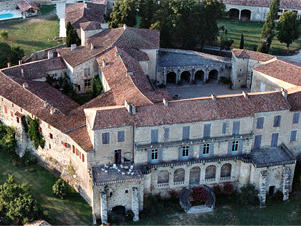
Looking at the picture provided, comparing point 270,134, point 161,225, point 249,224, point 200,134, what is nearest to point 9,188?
point 161,225

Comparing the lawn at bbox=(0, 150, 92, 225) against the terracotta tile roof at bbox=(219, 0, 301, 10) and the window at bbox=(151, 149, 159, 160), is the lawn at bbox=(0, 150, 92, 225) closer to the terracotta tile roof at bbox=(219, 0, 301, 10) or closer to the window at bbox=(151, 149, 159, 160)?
the window at bbox=(151, 149, 159, 160)

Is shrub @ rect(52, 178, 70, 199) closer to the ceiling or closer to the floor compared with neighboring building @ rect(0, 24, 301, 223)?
closer to the floor

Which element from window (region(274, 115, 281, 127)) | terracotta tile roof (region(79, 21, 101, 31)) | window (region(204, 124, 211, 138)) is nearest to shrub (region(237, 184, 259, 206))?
window (region(274, 115, 281, 127))

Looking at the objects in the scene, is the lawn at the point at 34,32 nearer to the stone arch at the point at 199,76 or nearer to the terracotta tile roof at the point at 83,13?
the terracotta tile roof at the point at 83,13

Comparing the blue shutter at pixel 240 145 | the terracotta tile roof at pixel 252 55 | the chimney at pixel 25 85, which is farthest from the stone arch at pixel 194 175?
the terracotta tile roof at pixel 252 55

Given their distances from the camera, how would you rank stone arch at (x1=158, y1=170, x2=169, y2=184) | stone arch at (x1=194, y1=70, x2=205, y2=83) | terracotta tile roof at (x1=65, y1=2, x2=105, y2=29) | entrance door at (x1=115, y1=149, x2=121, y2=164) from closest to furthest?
entrance door at (x1=115, y1=149, x2=121, y2=164), stone arch at (x1=158, y1=170, x2=169, y2=184), stone arch at (x1=194, y1=70, x2=205, y2=83), terracotta tile roof at (x1=65, y1=2, x2=105, y2=29)

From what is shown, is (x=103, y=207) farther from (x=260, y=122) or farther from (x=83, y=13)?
(x=83, y=13)
